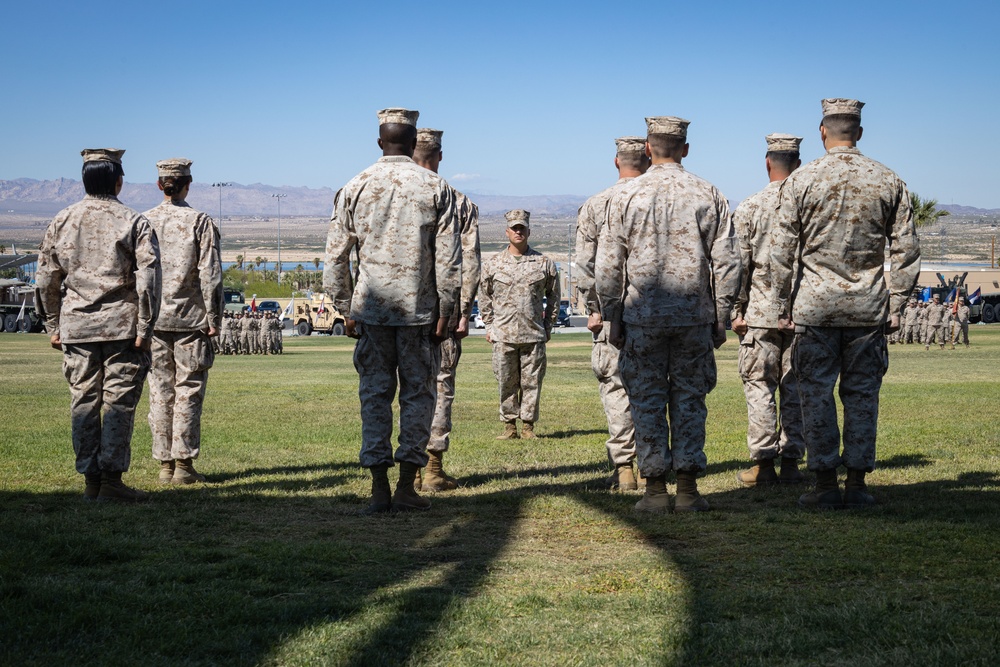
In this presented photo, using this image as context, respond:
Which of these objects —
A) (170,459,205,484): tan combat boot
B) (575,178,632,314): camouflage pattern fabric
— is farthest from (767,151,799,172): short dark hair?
(170,459,205,484): tan combat boot

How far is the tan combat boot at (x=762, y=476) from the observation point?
26.9ft

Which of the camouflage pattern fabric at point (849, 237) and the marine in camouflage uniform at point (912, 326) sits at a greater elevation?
the camouflage pattern fabric at point (849, 237)

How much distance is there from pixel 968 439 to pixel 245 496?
6350 millimetres

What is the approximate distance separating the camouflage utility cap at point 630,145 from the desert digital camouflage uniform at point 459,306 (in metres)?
1.14

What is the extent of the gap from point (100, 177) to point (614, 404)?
12.6 feet

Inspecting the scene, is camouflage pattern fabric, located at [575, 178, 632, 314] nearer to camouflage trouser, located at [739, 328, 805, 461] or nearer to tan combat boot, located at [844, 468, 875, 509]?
camouflage trouser, located at [739, 328, 805, 461]

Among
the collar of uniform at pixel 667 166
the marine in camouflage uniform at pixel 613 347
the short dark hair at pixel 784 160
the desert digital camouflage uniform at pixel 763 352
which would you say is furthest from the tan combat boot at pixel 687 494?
the short dark hair at pixel 784 160

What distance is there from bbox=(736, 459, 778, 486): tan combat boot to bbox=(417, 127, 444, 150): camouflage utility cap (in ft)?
10.6

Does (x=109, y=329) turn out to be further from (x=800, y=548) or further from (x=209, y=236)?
(x=800, y=548)

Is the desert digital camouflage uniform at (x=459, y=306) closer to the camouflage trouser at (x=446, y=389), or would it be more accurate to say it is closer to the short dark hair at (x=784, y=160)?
the camouflage trouser at (x=446, y=389)

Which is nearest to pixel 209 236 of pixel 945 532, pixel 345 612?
pixel 345 612

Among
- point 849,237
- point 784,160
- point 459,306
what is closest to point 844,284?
point 849,237

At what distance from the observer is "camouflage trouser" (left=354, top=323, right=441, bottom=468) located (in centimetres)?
713

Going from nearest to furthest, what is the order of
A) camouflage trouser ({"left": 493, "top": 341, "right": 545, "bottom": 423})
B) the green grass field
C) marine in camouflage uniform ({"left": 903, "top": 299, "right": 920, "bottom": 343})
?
the green grass field < camouflage trouser ({"left": 493, "top": 341, "right": 545, "bottom": 423}) < marine in camouflage uniform ({"left": 903, "top": 299, "right": 920, "bottom": 343})
